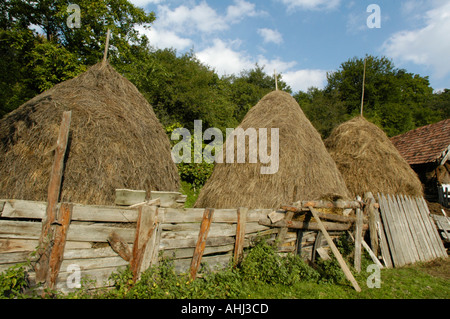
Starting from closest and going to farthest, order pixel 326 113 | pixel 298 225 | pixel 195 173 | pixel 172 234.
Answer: pixel 172 234 → pixel 298 225 → pixel 195 173 → pixel 326 113

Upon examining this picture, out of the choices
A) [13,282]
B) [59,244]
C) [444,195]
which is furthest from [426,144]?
[13,282]

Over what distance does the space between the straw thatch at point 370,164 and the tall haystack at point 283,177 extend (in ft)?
5.55

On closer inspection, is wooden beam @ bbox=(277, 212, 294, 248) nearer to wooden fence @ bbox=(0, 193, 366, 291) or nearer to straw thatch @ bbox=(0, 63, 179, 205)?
wooden fence @ bbox=(0, 193, 366, 291)

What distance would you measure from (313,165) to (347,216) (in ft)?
5.34

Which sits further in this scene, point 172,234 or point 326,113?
point 326,113

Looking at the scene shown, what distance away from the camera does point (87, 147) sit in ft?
17.5

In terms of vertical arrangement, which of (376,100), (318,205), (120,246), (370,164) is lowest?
(120,246)

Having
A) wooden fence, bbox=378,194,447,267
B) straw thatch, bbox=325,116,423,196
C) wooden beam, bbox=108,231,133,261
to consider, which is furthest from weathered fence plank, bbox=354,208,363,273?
wooden beam, bbox=108,231,133,261

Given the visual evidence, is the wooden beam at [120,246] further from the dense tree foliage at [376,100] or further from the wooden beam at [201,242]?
the dense tree foliage at [376,100]

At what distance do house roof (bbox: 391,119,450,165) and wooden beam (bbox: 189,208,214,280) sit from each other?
11.5m

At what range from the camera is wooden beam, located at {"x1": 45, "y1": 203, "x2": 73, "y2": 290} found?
3.36 meters

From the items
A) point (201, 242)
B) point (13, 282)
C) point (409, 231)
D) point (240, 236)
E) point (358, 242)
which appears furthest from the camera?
point (409, 231)

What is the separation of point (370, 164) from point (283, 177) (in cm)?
428

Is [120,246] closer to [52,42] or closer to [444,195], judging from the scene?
[444,195]
